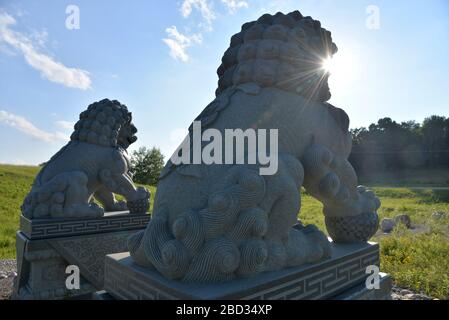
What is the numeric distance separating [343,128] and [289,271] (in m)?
1.37

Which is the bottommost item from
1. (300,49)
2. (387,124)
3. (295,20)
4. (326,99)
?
(326,99)

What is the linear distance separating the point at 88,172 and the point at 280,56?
2879mm

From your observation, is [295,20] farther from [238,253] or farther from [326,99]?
[238,253]

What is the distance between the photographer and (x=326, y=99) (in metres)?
2.68

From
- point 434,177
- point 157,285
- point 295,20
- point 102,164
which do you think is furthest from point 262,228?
point 434,177

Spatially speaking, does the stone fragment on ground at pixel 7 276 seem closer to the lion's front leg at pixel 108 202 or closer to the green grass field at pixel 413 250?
the green grass field at pixel 413 250

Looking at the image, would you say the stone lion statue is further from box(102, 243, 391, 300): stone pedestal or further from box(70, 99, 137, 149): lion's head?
box(70, 99, 137, 149): lion's head

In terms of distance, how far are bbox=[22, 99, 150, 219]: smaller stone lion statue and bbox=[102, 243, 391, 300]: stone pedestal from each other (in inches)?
75.6

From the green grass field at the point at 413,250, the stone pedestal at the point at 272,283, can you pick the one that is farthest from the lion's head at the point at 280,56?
the green grass field at the point at 413,250

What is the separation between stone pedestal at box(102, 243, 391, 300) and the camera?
1.54 m

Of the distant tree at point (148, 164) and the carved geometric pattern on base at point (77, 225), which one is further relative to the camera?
the distant tree at point (148, 164)

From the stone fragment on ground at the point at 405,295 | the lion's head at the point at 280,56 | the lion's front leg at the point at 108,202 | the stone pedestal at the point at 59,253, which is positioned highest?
the lion's head at the point at 280,56

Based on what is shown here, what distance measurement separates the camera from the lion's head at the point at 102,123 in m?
4.14

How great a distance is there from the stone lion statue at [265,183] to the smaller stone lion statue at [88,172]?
7.20ft
